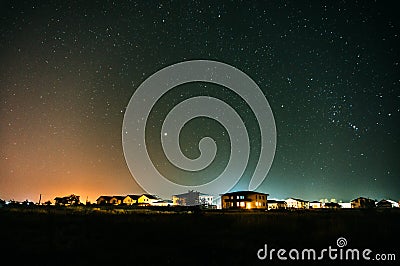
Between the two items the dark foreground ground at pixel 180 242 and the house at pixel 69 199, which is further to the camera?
the house at pixel 69 199

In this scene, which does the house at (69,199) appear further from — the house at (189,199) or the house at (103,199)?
the house at (189,199)

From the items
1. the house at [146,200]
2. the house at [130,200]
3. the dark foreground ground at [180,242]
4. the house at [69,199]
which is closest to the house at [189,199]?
the house at [146,200]

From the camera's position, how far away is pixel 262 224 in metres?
17.2

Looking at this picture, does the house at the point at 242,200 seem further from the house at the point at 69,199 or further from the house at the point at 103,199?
the house at the point at 69,199

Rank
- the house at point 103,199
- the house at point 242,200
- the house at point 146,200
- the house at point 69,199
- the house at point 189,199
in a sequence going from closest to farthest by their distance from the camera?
the house at point 242,200 → the house at point 69,199 → the house at point 146,200 → the house at point 103,199 → the house at point 189,199

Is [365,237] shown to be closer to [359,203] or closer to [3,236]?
[3,236]

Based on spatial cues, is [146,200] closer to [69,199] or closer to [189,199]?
[189,199]

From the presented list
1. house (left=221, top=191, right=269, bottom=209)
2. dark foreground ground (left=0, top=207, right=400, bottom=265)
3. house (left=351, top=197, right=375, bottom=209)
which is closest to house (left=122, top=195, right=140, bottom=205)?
house (left=221, top=191, right=269, bottom=209)

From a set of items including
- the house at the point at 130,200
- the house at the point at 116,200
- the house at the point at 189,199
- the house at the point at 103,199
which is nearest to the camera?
the house at the point at 130,200

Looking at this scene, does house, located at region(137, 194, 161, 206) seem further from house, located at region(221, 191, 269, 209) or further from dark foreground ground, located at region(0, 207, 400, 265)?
dark foreground ground, located at region(0, 207, 400, 265)

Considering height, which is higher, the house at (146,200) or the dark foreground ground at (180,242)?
the dark foreground ground at (180,242)

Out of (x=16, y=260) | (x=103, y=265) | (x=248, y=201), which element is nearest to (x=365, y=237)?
(x=103, y=265)

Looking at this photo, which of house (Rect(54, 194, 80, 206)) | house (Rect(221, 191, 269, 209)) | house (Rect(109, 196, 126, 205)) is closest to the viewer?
house (Rect(221, 191, 269, 209))

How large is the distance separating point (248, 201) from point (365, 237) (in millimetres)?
54431
